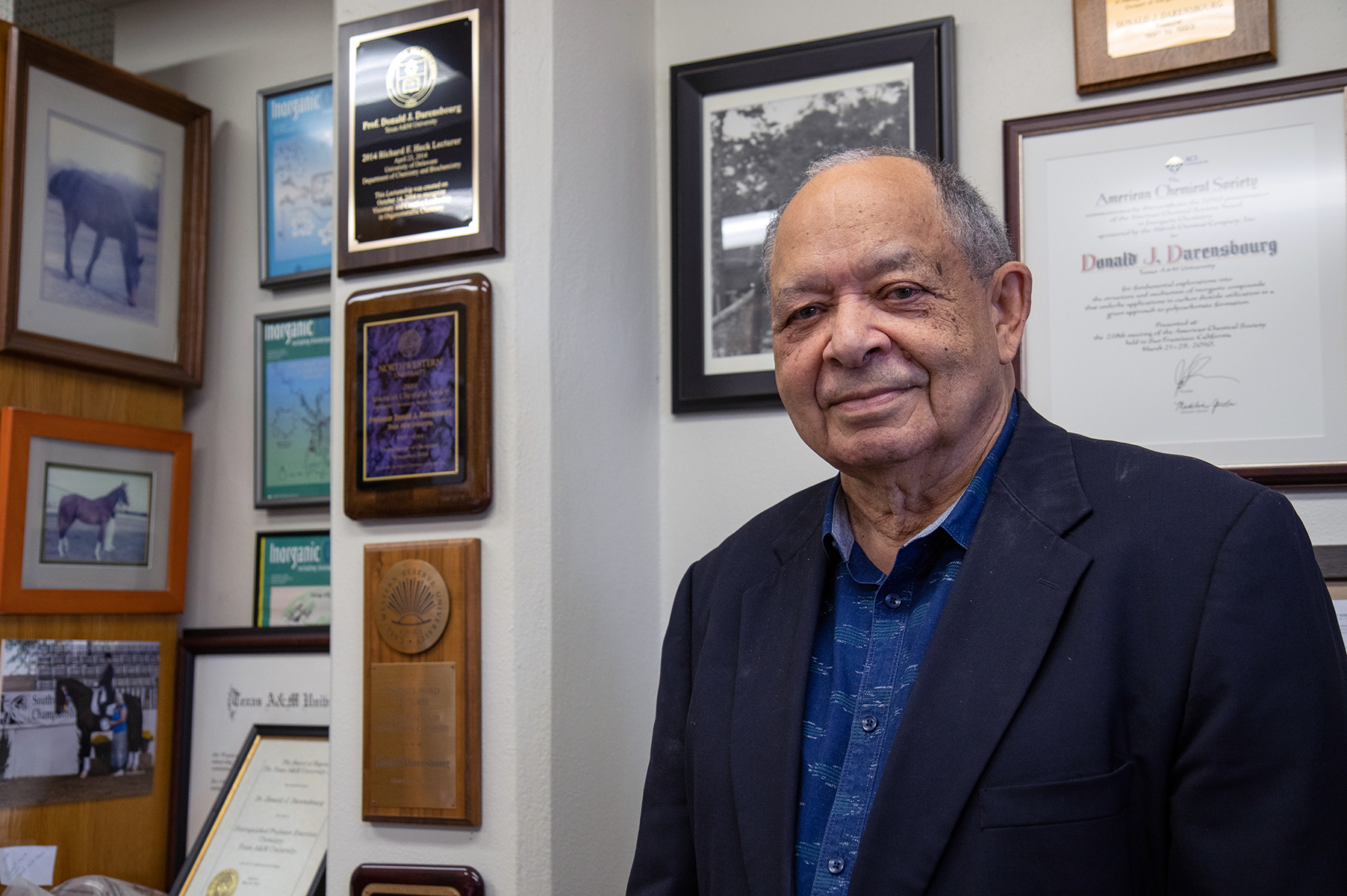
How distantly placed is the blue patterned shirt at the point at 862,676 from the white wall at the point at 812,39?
0.65 meters

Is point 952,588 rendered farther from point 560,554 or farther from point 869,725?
point 560,554

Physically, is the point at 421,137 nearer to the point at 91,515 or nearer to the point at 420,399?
the point at 420,399

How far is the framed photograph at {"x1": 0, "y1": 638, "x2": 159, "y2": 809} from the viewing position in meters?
1.97

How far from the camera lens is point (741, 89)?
81.2 inches

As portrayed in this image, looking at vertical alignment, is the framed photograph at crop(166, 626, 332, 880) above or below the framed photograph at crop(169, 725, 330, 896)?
above

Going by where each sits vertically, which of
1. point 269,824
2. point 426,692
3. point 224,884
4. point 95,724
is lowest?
point 224,884

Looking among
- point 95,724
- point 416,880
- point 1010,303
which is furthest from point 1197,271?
point 95,724

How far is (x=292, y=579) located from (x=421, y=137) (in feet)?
3.22

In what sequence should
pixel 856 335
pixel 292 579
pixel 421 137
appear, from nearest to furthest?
pixel 856 335, pixel 421 137, pixel 292 579

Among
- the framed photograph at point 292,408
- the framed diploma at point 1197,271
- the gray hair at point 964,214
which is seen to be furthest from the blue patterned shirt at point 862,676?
the framed photograph at point 292,408

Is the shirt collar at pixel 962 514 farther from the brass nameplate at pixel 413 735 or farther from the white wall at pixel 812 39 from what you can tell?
the brass nameplate at pixel 413 735

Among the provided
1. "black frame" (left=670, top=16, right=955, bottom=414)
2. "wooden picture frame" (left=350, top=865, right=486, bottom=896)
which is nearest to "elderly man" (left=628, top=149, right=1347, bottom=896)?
"wooden picture frame" (left=350, top=865, right=486, bottom=896)

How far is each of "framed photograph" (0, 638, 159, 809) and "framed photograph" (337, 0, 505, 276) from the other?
3.00 ft
